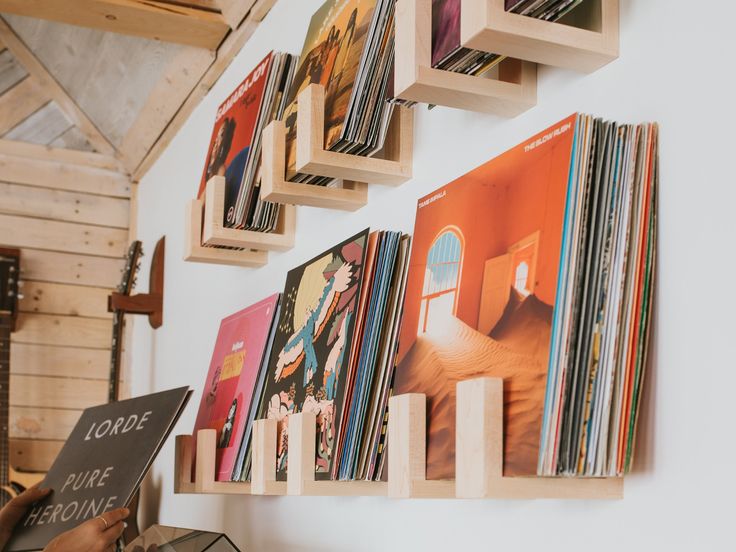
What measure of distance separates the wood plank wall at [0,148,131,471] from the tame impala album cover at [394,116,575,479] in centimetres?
239

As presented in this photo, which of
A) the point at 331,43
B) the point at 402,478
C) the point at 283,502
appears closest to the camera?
the point at 402,478

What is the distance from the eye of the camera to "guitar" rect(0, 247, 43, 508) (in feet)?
9.46

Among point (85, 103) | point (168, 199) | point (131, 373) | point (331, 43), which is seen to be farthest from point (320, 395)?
point (85, 103)

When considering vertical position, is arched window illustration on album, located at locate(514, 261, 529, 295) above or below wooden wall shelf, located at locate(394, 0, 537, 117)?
below

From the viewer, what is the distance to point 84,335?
326 centimetres

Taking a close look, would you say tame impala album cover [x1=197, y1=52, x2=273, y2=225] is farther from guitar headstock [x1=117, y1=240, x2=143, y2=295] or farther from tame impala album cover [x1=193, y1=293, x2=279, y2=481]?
guitar headstock [x1=117, y1=240, x2=143, y2=295]

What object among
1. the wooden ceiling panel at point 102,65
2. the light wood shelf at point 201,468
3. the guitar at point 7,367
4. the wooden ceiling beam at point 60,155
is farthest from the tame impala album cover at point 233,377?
the wooden ceiling beam at point 60,155

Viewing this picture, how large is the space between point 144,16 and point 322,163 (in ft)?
4.11

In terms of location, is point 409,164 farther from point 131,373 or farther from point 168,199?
point 131,373

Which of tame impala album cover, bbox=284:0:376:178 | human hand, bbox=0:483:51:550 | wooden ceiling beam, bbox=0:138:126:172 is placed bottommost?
human hand, bbox=0:483:51:550

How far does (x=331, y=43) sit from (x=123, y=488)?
804 mm

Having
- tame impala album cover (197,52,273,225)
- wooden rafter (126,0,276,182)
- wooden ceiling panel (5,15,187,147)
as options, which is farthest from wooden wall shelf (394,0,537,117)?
wooden ceiling panel (5,15,187,147)

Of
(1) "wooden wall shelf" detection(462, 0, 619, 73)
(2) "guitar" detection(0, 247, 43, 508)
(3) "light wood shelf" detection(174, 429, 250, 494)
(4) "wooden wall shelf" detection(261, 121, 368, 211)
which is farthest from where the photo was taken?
(2) "guitar" detection(0, 247, 43, 508)

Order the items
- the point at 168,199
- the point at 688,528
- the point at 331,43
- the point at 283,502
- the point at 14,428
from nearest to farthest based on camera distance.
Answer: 1. the point at 688,528
2. the point at 331,43
3. the point at 283,502
4. the point at 168,199
5. the point at 14,428
